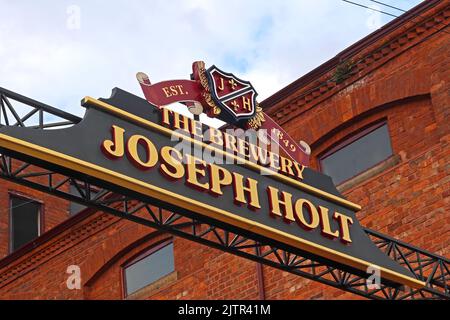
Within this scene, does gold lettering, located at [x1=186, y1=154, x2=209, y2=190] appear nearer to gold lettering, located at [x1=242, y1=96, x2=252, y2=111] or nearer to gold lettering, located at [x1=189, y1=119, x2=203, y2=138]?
gold lettering, located at [x1=189, y1=119, x2=203, y2=138]

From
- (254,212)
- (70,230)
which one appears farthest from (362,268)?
(70,230)

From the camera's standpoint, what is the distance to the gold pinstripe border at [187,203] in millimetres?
13305

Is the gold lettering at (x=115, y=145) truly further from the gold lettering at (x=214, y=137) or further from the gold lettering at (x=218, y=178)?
the gold lettering at (x=214, y=137)

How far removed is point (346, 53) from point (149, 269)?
6.61m

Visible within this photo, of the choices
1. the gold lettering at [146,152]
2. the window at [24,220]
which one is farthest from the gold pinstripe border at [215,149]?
the window at [24,220]

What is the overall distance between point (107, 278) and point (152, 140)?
430 inches

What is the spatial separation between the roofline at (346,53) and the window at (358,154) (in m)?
1.48

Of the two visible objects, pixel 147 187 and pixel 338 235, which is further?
pixel 338 235

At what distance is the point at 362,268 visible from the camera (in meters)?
16.5

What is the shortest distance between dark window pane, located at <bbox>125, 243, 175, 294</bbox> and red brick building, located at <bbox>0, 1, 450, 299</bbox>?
0.08 ft

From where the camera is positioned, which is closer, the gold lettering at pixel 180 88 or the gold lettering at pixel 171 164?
the gold lettering at pixel 171 164

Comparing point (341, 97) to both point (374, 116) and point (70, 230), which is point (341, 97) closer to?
point (374, 116)

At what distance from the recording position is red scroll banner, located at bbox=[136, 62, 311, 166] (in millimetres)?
15289

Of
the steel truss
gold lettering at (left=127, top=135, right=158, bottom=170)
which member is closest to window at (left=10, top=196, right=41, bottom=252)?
the steel truss
